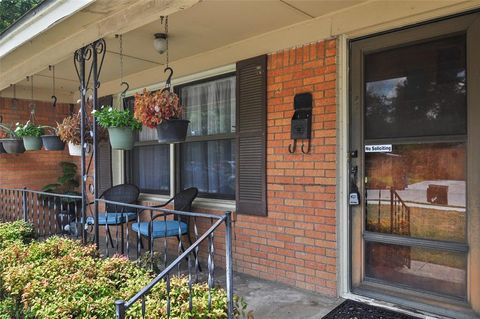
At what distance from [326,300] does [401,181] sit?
1112 mm

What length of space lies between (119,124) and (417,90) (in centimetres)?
232

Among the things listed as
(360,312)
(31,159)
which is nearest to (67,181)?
(31,159)

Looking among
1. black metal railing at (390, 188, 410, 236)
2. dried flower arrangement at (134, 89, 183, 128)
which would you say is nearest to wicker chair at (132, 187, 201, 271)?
dried flower arrangement at (134, 89, 183, 128)

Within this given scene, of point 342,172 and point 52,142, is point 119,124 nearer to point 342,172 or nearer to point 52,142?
point 52,142

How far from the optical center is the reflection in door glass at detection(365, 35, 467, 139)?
7.98 feet

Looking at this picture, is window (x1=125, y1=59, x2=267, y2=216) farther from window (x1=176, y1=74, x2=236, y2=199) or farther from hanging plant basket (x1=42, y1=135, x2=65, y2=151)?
hanging plant basket (x1=42, y1=135, x2=65, y2=151)

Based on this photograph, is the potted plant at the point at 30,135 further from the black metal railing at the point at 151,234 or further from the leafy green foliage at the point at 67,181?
the leafy green foliage at the point at 67,181

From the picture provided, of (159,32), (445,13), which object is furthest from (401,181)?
(159,32)

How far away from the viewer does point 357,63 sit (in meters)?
2.85

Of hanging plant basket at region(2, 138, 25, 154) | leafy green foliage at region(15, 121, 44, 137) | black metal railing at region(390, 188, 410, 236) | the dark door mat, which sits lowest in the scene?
the dark door mat

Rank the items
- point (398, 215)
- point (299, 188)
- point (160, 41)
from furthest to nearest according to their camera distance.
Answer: point (160, 41)
point (299, 188)
point (398, 215)

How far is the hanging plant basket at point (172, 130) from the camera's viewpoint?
2834 millimetres

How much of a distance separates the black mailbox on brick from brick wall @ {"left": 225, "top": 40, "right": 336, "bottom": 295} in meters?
0.05

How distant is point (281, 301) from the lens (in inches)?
113
